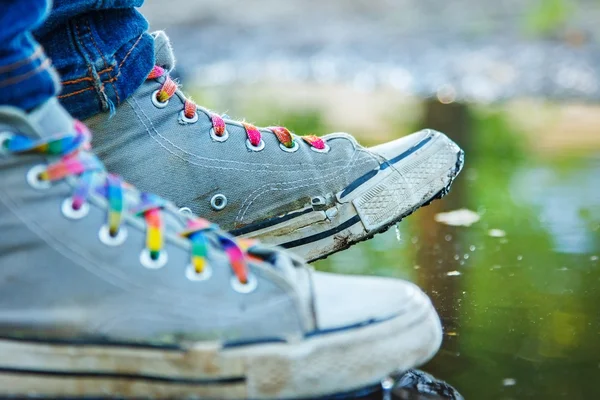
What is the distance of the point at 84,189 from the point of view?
34.6 inches

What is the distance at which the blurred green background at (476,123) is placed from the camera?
1.13 meters

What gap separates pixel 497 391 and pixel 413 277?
1.61ft

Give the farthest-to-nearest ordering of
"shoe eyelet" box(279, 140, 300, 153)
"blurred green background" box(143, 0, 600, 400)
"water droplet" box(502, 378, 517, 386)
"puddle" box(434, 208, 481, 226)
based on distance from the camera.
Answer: "puddle" box(434, 208, 481, 226) → "shoe eyelet" box(279, 140, 300, 153) → "blurred green background" box(143, 0, 600, 400) → "water droplet" box(502, 378, 517, 386)

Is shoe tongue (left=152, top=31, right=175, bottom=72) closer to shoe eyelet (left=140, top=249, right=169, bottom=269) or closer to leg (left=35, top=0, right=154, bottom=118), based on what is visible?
leg (left=35, top=0, right=154, bottom=118)

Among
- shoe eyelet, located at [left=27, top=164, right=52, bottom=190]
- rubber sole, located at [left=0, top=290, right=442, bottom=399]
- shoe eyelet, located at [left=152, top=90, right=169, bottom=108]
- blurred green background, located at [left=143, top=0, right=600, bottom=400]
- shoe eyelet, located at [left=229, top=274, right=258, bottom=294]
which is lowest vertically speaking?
blurred green background, located at [left=143, top=0, right=600, bottom=400]

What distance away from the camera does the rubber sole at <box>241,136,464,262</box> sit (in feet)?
4.44

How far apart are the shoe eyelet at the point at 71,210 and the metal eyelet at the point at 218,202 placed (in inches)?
17.2

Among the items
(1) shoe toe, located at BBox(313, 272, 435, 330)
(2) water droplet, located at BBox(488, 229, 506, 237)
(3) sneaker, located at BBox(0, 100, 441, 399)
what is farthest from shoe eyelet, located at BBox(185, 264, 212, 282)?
(2) water droplet, located at BBox(488, 229, 506, 237)

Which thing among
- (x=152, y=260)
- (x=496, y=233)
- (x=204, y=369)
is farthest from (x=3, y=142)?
(x=496, y=233)

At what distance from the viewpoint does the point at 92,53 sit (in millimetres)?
1228

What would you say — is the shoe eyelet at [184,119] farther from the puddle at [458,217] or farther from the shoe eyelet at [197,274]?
the puddle at [458,217]

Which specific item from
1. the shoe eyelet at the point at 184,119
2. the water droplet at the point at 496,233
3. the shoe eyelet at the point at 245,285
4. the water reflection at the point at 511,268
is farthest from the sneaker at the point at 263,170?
the shoe eyelet at the point at 245,285

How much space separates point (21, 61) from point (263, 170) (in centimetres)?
53

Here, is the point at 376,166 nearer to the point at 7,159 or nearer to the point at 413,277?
the point at 413,277
